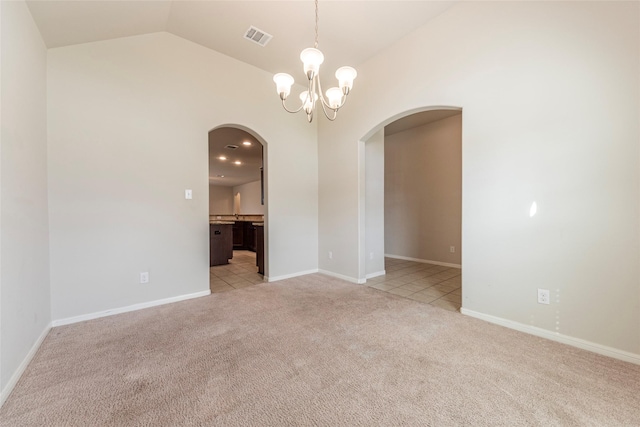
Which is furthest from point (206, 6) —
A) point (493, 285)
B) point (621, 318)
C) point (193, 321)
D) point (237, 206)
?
point (237, 206)

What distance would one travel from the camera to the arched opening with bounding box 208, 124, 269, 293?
3881 mm

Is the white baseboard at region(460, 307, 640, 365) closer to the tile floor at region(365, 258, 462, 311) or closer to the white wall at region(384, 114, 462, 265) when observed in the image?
the tile floor at region(365, 258, 462, 311)

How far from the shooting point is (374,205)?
4172 mm

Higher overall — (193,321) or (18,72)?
(18,72)

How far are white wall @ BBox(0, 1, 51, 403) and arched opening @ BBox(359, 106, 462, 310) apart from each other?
10.7 feet

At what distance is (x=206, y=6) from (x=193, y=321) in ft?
10.2

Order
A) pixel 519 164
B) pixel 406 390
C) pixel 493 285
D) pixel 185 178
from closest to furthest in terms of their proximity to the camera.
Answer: pixel 406 390 → pixel 519 164 → pixel 493 285 → pixel 185 178

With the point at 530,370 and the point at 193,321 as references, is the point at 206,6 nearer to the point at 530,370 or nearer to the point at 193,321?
the point at 193,321

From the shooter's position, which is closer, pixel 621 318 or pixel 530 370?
pixel 530 370

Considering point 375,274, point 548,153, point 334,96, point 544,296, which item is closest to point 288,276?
point 375,274

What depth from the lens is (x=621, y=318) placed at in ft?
5.83

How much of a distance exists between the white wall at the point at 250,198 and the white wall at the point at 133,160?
7.52m

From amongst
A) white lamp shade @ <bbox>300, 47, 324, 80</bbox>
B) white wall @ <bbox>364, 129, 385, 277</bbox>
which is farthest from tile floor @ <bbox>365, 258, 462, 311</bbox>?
white lamp shade @ <bbox>300, 47, 324, 80</bbox>

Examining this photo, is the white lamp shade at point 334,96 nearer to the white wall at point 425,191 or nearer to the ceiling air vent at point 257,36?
the ceiling air vent at point 257,36
